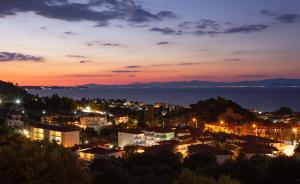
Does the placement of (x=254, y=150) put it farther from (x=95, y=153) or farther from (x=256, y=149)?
(x=95, y=153)

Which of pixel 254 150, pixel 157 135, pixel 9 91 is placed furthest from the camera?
pixel 9 91

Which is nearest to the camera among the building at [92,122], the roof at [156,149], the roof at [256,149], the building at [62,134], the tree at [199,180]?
the tree at [199,180]

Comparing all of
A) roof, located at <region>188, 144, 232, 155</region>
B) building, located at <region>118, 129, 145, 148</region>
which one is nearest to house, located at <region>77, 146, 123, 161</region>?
roof, located at <region>188, 144, 232, 155</region>

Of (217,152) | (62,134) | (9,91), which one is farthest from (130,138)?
(9,91)

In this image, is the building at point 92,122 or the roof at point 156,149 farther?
the building at point 92,122

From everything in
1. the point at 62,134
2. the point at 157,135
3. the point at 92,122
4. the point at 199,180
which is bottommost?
the point at 157,135

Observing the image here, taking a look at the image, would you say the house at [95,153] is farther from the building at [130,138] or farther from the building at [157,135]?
the building at [157,135]

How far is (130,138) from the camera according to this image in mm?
34219

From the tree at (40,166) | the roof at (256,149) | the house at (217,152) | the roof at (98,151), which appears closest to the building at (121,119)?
the roof at (98,151)

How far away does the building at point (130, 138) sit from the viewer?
34219 mm

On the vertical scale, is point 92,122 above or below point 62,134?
above

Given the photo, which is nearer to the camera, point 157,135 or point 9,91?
point 157,135

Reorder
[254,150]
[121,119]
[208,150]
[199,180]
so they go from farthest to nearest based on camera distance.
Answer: [121,119] < [254,150] < [208,150] < [199,180]

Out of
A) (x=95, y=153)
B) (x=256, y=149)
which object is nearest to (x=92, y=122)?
(x=95, y=153)
